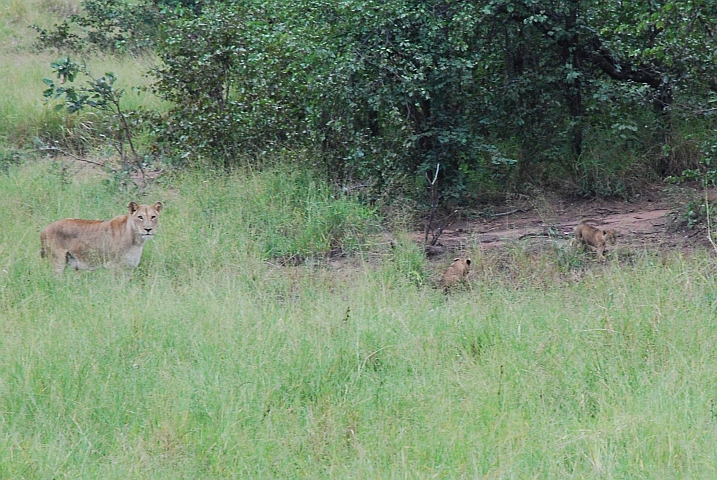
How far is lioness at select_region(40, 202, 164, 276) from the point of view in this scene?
7.86 metres

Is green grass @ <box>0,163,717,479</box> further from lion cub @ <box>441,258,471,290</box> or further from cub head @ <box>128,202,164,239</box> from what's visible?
cub head @ <box>128,202,164,239</box>

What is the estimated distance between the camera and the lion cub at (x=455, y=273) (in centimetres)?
758

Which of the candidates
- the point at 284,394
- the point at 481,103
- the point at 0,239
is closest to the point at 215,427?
the point at 284,394

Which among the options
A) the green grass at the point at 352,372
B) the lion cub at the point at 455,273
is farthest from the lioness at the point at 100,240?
the lion cub at the point at 455,273

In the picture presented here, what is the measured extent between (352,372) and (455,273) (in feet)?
7.18

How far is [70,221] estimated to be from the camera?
795 cm

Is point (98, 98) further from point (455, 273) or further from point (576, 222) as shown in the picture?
point (576, 222)

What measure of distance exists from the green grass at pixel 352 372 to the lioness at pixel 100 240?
6.6 inches

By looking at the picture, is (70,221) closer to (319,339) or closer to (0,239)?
(0,239)

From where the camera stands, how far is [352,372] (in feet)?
18.7

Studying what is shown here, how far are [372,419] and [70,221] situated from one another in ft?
12.8

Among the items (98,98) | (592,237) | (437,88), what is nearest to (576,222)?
(592,237)

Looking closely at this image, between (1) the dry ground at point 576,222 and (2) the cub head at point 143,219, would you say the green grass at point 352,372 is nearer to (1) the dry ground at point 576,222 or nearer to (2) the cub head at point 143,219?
(2) the cub head at point 143,219

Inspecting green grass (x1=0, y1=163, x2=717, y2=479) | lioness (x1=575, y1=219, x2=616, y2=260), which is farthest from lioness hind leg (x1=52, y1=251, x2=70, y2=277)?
lioness (x1=575, y1=219, x2=616, y2=260)
